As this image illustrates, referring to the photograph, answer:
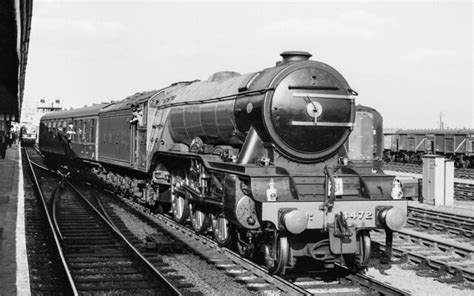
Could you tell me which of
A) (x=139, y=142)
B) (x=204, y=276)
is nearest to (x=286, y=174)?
(x=204, y=276)

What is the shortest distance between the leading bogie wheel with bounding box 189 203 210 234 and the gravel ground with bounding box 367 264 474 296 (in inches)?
123

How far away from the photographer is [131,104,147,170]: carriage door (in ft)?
44.6

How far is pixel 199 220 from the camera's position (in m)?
10.4

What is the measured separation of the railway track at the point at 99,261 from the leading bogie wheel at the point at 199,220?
4.60ft

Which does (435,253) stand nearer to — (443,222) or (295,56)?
(443,222)

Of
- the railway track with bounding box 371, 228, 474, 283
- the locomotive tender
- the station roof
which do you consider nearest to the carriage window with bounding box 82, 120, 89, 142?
the station roof

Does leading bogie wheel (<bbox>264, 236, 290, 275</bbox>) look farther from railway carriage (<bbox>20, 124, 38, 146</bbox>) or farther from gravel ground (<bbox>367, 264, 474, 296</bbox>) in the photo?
railway carriage (<bbox>20, 124, 38, 146</bbox>)

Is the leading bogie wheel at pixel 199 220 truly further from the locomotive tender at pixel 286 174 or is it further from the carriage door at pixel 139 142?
the carriage door at pixel 139 142

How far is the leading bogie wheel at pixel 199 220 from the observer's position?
10.0m

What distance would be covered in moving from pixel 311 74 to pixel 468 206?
11494 millimetres

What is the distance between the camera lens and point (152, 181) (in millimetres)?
12953

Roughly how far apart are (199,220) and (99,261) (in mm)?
2286

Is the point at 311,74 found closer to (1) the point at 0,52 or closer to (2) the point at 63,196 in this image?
(1) the point at 0,52

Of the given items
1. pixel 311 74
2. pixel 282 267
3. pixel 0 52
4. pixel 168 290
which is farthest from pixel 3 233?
pixel 311 74
